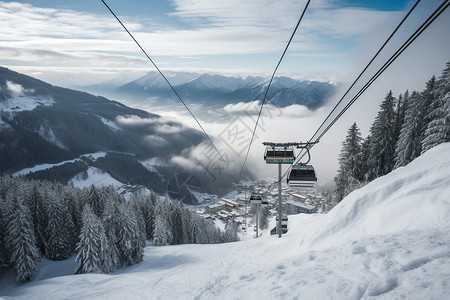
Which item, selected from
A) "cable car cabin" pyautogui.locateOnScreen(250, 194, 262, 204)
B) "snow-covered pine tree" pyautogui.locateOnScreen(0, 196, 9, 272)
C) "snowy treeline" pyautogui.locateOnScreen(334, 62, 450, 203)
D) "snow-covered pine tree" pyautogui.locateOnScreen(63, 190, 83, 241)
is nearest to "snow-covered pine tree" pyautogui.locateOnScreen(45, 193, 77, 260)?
"snow-covered pine tree" pyautogui.locateOnScreen(63, 190, 83, 241)

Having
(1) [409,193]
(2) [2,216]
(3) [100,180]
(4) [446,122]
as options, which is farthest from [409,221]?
(3) [100,180]

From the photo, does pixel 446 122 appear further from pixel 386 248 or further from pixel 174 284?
pixel 174 284

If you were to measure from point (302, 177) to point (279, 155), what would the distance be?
2832mm

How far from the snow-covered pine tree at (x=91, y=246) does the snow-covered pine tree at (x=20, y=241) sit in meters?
8.81

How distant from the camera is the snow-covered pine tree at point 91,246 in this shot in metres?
27.5

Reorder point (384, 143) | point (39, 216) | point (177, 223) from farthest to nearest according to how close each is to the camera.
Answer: point (177, 223), point (39, 216), point (384, 143)

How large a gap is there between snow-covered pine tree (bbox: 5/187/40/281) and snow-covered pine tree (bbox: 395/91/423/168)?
46873 millimetres

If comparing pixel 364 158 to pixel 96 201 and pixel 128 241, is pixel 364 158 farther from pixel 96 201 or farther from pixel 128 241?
pixel 96 201

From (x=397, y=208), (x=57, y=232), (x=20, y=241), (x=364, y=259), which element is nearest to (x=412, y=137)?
(x=397, y=208)

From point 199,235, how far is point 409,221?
160 feet

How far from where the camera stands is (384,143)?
30406mm

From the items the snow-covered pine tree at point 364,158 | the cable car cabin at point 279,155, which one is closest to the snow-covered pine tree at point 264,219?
the snow-covered pine tree at point 364,158

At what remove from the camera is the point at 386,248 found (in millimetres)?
5938

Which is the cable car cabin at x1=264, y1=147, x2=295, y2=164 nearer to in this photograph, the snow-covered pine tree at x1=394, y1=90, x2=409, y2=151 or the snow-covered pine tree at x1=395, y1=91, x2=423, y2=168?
the snow-covered pine tree at x1=395, y1=91, x2=423, y2=168
